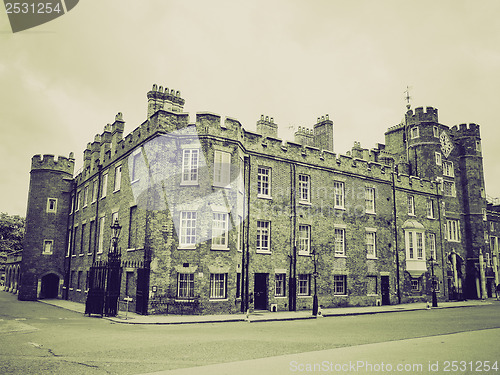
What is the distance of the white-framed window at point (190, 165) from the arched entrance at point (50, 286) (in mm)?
23038

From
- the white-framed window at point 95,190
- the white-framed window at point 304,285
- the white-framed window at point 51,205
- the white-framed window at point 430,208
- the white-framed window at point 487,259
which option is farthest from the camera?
the white-framed window at point 487,259

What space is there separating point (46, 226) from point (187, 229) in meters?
22.2

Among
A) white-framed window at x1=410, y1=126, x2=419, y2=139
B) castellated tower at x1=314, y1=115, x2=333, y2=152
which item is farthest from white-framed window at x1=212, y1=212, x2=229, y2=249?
white-framed window at x1=410, y1=126, x2=419, y2=139

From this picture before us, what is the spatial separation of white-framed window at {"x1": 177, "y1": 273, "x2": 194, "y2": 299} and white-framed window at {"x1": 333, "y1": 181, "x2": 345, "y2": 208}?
1293 cm

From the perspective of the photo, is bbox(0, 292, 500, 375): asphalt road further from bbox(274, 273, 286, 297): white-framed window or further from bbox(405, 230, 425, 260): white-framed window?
bbox(405, 230, 425, 260): white-framed window

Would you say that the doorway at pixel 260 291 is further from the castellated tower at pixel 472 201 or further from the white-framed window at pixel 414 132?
the castellated tower at pixel 472 201

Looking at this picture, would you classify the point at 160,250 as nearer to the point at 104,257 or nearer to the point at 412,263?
the point at 104,257

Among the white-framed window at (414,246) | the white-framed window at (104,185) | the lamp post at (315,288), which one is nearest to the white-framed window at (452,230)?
the white-framed window at (414,246)

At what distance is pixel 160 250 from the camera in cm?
2014

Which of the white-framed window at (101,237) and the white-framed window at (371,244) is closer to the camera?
the white-framed window at (101,237)

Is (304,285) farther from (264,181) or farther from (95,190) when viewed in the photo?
(95,190)

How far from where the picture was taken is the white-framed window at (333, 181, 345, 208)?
93.6 feet

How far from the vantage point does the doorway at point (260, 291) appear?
2345 centimetres

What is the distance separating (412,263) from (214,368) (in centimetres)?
2772
